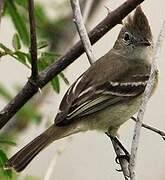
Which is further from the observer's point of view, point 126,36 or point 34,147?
point 126,36

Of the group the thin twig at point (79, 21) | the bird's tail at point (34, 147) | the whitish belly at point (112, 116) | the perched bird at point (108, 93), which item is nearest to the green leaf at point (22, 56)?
the thin twig at point (79, 21)

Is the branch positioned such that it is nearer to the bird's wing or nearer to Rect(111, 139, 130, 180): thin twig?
Rect(111, 139, 130, 180): thin twig

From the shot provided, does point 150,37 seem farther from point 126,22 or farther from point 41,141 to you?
point 41,141

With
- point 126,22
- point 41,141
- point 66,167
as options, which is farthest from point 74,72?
point 41,141

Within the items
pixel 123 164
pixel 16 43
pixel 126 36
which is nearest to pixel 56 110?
pixel 126 36

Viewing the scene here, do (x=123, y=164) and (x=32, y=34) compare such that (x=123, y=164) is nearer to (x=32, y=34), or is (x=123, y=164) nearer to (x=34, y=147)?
(x=34, y=147)

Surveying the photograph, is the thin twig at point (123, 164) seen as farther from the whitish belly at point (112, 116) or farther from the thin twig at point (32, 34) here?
the thin twig at point (32, 34)
